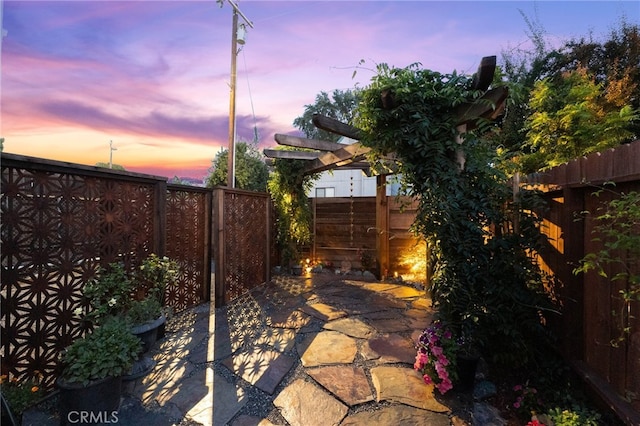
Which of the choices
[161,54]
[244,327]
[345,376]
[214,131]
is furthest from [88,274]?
[214,131]

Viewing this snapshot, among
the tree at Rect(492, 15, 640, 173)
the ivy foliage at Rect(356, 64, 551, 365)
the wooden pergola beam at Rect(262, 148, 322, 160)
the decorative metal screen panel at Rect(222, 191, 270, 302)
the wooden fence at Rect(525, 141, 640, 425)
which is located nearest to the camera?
the wooden fence at Rect(525, 141, 640, 425)

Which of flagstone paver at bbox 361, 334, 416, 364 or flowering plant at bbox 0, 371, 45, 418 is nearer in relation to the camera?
flowering plant at bbox 0, 371, 45, 418

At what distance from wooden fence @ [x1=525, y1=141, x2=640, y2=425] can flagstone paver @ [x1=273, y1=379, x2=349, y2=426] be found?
1.62m

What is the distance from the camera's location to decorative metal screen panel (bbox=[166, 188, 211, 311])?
3.91m

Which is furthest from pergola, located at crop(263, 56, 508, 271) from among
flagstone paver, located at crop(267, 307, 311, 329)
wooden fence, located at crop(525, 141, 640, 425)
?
flagstone paver, located at crop(267, 307, 311, 329)

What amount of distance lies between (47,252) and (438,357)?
10.4 feet

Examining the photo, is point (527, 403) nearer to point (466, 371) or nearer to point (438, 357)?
point (466, 371)

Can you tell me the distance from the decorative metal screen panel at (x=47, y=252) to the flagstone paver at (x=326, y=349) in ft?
6.61

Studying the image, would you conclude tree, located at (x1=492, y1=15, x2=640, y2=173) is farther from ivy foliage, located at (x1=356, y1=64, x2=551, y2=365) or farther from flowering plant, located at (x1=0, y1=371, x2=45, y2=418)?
flowering plant, located at (x1=0, y1=371, x2=45, y2=418)

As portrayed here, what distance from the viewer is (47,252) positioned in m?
2.37

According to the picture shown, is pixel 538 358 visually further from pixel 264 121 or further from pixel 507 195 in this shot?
pixel 264 121

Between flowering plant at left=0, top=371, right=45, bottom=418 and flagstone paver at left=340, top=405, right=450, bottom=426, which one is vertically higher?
Answer: flowering plant at left=0, top=371, right=45, bottom=418

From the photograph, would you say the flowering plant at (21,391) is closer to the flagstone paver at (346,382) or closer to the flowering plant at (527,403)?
the flagstone paver at (346,382)

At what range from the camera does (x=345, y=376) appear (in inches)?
97.6
